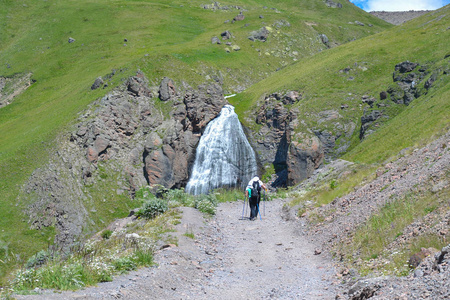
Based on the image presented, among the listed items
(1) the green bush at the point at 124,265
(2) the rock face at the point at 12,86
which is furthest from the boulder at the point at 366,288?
(2) the rock face at the point at 12,86

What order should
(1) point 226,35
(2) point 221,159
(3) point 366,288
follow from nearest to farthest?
(3) point 366,288
(2) point 221,159
(1) point 226,35

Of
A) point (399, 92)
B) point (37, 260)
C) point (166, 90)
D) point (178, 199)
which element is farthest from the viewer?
point (166, 90)

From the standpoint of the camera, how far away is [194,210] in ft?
66.0

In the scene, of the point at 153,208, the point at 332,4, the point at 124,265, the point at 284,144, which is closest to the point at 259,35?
the point at 284,144

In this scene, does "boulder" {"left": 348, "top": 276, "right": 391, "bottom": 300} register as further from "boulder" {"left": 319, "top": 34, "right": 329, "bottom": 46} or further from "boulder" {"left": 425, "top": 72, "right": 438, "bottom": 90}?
"boulder" {"left": 319, "top": 34, "right": 329, "bottom": 46}

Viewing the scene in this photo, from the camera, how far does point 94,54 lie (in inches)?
3275

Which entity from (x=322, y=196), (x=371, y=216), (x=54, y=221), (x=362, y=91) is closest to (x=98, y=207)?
(x=54, y=221)

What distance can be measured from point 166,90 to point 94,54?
4158 cm

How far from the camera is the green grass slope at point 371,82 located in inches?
1312

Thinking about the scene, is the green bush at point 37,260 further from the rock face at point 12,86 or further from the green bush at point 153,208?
the rock face at point 12,86

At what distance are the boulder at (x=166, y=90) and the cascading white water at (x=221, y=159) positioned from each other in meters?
7.64

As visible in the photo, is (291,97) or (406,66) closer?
(406,66)

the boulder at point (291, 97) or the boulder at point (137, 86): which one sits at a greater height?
the boulder at point (137, 86)

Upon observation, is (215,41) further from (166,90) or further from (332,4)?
(332,4)
